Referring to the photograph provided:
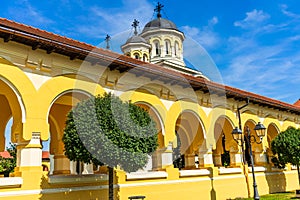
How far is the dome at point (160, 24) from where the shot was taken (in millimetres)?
35153

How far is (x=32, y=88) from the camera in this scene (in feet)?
32.3

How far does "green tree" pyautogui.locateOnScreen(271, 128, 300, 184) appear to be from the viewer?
16469 mm

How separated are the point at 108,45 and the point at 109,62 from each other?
24060 mm

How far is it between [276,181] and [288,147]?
3004 millimetres

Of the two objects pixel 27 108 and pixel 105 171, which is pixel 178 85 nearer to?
pixel 105 171

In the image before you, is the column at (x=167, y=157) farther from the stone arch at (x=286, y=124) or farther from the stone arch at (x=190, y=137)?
the stone arch at (x=286, y=124)

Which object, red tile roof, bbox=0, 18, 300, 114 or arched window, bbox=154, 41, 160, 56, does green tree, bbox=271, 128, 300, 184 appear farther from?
arched window, bbox=154, 41, 160, 56

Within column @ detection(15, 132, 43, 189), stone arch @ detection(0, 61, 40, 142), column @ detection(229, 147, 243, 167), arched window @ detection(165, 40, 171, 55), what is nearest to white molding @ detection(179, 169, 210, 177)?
column @ detection(229, 147, 243, 167)

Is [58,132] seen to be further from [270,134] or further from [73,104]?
[270,134]

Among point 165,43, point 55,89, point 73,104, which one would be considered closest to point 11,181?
point 55,89

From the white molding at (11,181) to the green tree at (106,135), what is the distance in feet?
4.79

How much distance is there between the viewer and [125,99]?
12.1 meters

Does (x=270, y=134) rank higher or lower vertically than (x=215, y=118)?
lower

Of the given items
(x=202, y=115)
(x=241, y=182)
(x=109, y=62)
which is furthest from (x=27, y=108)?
(x=241, y=182)
